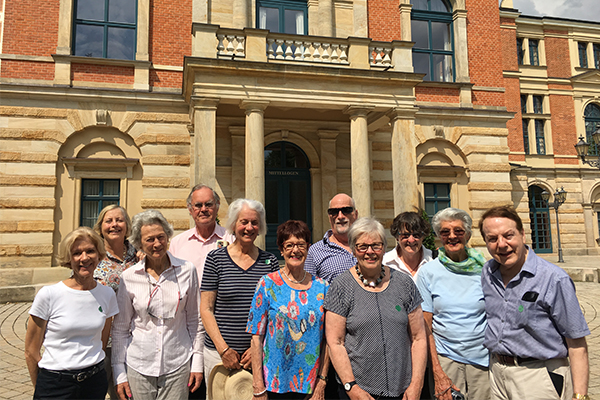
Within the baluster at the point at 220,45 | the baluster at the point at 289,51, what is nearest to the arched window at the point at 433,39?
the baluster at the point at 289,51

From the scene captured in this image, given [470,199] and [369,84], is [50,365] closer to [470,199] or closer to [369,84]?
[369,84]

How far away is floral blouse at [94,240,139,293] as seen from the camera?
9.61ft

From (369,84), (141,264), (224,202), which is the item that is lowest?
(141,264)

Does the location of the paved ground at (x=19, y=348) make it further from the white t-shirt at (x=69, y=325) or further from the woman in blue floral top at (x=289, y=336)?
the woman in blue floral top at (x=289, y=336)

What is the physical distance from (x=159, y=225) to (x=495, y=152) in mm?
14261

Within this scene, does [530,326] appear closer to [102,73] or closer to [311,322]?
[311,322]

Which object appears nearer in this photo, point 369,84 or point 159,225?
point 159,225

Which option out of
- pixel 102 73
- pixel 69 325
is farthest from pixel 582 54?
pixel 69 325

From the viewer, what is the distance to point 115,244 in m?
3.15

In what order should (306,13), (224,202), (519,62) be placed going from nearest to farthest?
(224,202) → (306,13) → (519,62)

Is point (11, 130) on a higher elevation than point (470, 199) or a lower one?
higher

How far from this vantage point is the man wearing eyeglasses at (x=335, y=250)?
3178 millimetres

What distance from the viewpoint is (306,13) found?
13.3 meters

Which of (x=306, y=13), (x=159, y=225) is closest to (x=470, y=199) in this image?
(x=306, y=13)
